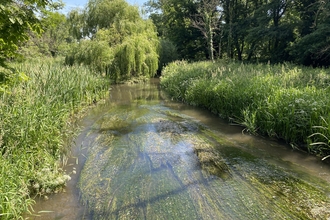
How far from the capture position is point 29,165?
322 centimetres

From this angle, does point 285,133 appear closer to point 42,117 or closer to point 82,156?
point 82,156

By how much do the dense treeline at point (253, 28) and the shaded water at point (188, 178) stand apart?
7.39m

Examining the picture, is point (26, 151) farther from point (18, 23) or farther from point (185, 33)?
point (185, 33)

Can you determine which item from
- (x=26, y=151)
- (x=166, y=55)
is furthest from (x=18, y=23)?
(x=166, y=55)

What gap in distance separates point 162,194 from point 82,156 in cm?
185

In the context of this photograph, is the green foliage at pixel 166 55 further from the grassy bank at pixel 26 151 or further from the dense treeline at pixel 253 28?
the grassy bank at pixel 26 151

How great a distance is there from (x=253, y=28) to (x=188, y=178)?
15.0 m

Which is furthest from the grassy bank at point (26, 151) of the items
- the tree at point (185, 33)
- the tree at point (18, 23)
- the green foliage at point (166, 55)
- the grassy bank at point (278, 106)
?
the tree at point (185, 33)

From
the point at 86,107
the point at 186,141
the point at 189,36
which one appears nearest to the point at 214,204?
the point at 186,141

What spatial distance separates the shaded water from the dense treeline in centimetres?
739

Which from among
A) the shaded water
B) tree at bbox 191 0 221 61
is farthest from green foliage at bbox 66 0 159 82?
the shaded water

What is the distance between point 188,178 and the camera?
348 cm

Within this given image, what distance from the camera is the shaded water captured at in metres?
2.74

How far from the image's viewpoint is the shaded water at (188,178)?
2.74 m
